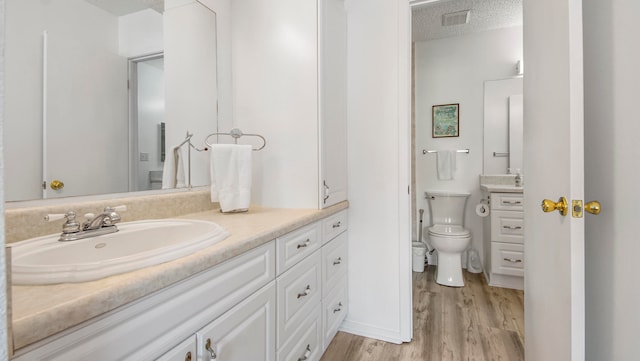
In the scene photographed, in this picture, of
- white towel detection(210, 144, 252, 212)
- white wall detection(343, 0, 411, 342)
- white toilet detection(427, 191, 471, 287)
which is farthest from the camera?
white toilet detection(427, 191, 471, 287)

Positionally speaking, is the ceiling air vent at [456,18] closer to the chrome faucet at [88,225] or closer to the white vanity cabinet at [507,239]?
the white vanity cabinet at [507,239]

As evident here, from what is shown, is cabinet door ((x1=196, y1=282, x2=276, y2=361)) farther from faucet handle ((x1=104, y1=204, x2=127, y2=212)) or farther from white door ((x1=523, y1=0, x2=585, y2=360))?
white door ((x1=523, y1=0, x2=585, y2=360))

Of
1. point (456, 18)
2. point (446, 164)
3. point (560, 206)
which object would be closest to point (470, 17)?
point (456, 18)

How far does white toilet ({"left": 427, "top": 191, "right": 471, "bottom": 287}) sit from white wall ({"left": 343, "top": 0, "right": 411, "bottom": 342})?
1.06 m

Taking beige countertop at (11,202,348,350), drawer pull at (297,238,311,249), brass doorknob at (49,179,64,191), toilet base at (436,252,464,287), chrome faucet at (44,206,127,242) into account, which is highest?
brass doorknob at (49,179,64,191)

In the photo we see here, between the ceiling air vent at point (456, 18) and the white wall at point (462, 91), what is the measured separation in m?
0.32

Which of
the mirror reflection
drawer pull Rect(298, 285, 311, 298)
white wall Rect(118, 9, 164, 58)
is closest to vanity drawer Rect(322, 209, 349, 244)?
drawer pull Rect(298, 285, 311, 298)

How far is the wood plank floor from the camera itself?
1.71 m

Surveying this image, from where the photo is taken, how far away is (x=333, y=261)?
1.69 meters

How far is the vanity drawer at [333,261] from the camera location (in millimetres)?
1573

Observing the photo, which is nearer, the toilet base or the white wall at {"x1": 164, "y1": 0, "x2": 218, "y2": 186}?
the white wall at {"x1": 164, "y1": 0, "x2": 218, "y2": 186}

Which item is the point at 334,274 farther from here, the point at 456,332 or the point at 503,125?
the point at 503,125

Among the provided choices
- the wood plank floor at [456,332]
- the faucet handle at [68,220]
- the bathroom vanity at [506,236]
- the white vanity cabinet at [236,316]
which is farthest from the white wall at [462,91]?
the faucet handle at [68,220]

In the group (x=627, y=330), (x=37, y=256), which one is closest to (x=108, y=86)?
(x=37, y=256)
